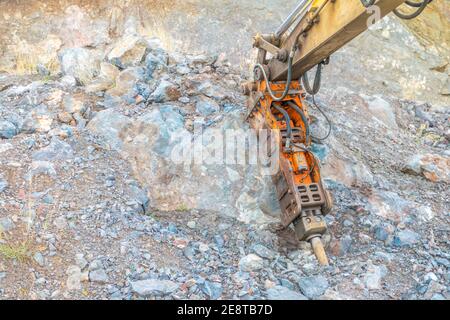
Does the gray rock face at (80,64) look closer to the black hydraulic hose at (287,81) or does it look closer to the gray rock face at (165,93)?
the gray rock face at (165,93)

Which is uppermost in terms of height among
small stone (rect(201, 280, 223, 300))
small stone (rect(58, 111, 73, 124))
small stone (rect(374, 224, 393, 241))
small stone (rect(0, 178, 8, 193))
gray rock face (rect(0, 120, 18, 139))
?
small stone (rect(58, 111, 73, 124))

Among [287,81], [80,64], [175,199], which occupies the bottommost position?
[175,199]

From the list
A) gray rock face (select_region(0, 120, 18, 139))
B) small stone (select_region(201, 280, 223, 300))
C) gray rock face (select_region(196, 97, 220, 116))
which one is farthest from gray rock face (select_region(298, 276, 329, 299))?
gray rock face (select_region(0, 120, 18, 139))

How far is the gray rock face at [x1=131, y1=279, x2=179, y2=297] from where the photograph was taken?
2752 millimetres

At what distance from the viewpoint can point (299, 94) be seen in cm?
374

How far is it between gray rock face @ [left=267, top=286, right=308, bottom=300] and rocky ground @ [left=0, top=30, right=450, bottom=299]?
0.04 ft

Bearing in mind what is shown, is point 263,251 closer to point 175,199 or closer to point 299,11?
point 175,199

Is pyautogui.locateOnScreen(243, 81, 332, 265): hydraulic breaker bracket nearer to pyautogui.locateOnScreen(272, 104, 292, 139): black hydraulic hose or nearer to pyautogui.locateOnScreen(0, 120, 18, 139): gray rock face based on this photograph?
pyautogui.locateOnScreen(272, 104, 292, 139): black hydraulic hose

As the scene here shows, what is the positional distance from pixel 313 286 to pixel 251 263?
46 centimetres

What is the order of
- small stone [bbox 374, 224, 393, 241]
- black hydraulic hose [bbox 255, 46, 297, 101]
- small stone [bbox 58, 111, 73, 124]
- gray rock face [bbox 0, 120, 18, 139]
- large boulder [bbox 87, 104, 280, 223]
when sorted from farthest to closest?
small stone [bbox 58, 111, 73, 124]
gray rock face [bbox 0, 120, 18, 139]
large boulder [bbox 87, 104, 280, 223]
small stone [bbox 374, 224, 393, 241]
black hydraulic hose [bbox 255, 46, 297, 101]

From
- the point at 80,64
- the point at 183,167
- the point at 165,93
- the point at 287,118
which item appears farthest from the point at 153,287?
the point at 80,64

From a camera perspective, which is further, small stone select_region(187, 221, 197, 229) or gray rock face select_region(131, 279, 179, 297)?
small stone select_region(187, 221, 197, 229)

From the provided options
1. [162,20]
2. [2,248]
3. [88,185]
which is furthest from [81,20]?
[2,248]
